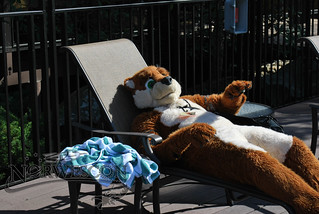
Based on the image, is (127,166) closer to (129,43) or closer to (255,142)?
(255,142)

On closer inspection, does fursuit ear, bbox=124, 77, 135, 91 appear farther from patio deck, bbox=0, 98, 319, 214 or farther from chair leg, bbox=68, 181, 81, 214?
chair leg, bbox=68, 181, 81, 214

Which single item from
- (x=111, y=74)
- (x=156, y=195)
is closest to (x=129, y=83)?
(x=111, y=74)

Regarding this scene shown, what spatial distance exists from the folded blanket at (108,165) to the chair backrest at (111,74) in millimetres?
533

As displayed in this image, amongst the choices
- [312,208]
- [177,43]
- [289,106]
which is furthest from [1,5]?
[312,208]

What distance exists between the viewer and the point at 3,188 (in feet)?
14.0

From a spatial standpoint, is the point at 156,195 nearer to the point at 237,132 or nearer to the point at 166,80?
the point at 237,132

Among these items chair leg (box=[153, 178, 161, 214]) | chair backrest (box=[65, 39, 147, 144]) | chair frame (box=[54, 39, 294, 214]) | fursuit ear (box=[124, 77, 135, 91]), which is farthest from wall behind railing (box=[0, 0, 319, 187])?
chair leg (box=[153, 178, 161, 214])

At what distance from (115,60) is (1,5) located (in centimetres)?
399

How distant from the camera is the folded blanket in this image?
305 centimetres

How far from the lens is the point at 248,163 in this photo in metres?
3.13

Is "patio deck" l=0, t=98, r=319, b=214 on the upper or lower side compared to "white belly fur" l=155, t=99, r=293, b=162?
lower

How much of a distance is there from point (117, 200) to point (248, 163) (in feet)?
3.66

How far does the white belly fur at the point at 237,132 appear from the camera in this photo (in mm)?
3342

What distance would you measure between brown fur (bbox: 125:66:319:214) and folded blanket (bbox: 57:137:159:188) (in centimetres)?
26
